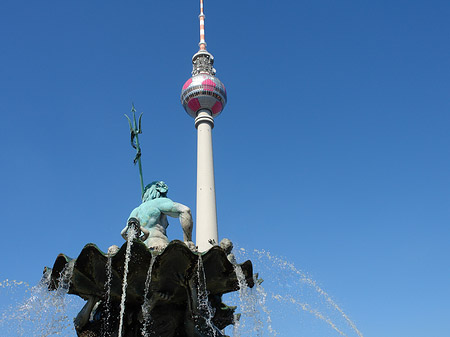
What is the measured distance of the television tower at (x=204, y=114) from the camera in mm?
30891

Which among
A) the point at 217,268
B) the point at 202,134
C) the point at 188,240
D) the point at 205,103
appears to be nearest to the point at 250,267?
the point at 217,268

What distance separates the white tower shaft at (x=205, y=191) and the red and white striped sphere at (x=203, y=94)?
2.91 metres

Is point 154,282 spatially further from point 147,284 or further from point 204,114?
point 204,114

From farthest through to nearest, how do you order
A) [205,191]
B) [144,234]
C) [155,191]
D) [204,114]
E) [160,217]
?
1. [204,114]
2. [205,191]
3. [155,191]
4. [160,217]
5. [144,234]

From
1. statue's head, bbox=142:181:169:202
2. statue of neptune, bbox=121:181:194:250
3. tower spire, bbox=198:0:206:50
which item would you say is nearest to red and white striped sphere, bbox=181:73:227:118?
tower spire, bbox=198:0:206:50

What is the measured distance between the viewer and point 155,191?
392 inches

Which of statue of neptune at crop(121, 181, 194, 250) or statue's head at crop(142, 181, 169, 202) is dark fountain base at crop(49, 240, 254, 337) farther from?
statue's head at crop(142, 181, 169, 202)

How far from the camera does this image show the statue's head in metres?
9.95

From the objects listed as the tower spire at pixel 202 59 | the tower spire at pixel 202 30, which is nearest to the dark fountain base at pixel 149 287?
the tower spire at pixel 202 59

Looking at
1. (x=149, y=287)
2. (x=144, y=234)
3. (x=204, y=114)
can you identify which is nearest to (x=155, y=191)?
(x=144, y=234)

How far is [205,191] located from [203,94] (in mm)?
9500

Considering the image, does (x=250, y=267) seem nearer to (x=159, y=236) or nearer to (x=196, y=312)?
(x=196, y=312)

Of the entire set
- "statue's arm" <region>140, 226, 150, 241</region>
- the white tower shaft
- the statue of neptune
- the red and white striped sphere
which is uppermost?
the red and white striped sphere

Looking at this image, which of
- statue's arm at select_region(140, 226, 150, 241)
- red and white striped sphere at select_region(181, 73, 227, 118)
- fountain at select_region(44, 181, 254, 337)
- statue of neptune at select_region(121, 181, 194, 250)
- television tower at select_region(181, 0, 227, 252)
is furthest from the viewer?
red and white striped sphere at select_region(181, 73, 227, 118)
